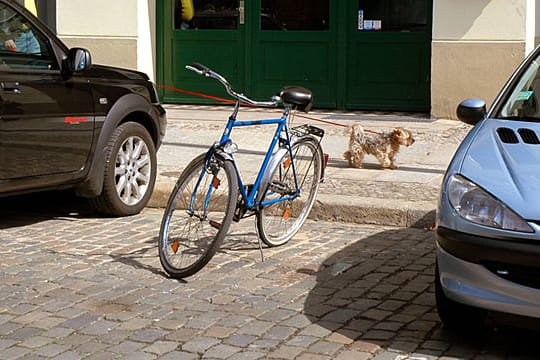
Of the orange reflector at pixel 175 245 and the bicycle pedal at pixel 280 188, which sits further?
the bicycle pedal at pixel 280 188

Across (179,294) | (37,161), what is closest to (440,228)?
(179,294)

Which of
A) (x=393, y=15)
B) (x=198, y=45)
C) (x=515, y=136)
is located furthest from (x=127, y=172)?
(x=198, y=45)

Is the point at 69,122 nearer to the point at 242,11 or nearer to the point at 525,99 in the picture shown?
the point at 525,99

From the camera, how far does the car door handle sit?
7.27 meters

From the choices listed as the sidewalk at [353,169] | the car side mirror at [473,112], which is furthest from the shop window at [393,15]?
the car side mirror at [473,112]

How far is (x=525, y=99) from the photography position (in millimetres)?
6090

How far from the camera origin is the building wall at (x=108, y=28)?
1424 cm

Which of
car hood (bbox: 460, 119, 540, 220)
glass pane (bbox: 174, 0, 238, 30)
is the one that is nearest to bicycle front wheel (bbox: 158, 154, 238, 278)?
car hood (bbox: 460, 119, 540, 220)

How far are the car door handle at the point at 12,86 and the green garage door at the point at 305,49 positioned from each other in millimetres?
7260

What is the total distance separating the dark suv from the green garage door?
224 inches

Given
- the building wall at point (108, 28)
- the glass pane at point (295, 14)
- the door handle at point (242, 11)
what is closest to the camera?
the glass pane at point (295, 14)

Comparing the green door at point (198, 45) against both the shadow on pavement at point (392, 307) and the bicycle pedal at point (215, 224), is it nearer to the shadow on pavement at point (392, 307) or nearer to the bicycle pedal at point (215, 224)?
the shadow on pavement at point (392, 307)

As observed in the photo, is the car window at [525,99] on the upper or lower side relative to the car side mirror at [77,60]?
lower

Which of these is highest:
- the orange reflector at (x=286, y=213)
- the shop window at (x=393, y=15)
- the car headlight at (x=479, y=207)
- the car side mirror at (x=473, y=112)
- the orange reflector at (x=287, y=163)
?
the shop window at (x=393, y=15)
